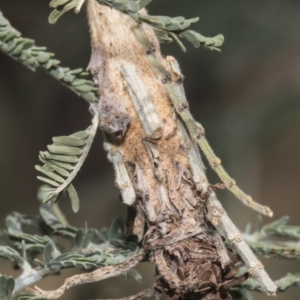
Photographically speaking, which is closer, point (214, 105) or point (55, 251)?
point (55, 251)

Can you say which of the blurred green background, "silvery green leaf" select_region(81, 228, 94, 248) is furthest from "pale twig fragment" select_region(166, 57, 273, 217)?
the blurred green background

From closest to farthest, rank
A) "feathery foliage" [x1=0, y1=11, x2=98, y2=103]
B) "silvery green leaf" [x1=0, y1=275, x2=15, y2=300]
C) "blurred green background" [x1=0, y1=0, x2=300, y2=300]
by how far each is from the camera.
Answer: "silvery green leaf" [x1=0, y1=275, x2=15, y2=300] → "feathery foliage" [x1=0, y1=11, x2=98, y2=103] → "blurred green background" [x1=0, y1=0, x2=300, y2=300]

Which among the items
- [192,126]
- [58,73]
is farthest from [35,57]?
[192,126]

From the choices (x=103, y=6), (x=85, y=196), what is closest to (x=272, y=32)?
(x=85, y=196)

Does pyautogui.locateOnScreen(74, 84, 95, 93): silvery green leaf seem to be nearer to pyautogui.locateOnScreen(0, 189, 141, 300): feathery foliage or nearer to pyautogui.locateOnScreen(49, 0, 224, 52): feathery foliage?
pyautogui.locateOnScreen(49, 0, 224, 52): feathery foliage

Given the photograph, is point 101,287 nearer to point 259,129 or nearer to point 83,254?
point 83,254

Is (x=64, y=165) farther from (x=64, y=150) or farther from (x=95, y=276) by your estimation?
(x=95, y=276)
